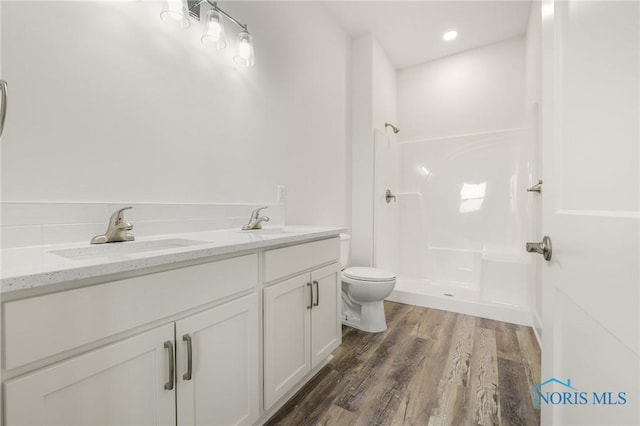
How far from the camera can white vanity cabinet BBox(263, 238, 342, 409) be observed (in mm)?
1143

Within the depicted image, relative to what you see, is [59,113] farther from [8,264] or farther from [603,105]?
[603,105]

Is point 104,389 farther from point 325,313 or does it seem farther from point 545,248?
point 545,248

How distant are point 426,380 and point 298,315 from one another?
0.81m

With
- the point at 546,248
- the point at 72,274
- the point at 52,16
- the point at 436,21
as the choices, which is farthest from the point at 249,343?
the point at 436,21

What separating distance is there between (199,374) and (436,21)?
3.16 m

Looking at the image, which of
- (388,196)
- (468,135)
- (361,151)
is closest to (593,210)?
(361,151)

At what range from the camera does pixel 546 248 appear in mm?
740

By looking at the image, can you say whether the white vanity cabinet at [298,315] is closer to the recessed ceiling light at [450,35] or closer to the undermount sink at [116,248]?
the undermount sink at [116,248]

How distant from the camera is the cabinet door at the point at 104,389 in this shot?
1.79 ft

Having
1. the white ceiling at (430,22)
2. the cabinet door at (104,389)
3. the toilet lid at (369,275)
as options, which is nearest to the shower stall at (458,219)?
the toilet lid at (369,275)

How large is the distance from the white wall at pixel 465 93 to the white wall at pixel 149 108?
5.64 feet

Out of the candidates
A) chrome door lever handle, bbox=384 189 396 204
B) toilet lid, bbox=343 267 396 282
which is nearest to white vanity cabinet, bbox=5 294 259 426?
toilet lid, bbox=343 267 396 282

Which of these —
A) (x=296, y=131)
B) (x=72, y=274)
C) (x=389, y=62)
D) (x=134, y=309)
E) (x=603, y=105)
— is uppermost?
(x=389, y=62)

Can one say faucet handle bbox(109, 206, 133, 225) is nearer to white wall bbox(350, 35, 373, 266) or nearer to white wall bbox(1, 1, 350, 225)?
white wall bbox(1, 1, 350, 225)
